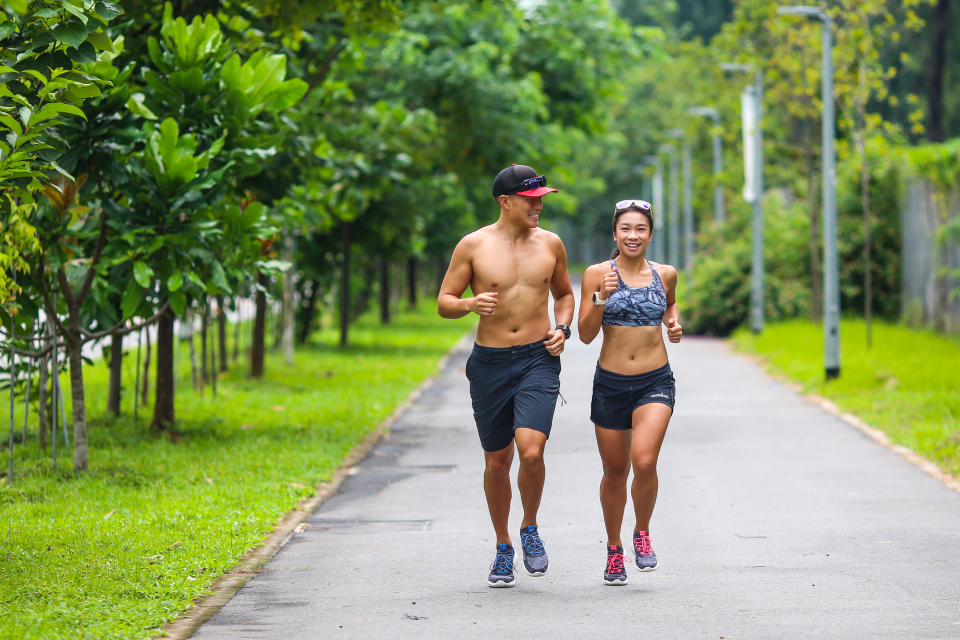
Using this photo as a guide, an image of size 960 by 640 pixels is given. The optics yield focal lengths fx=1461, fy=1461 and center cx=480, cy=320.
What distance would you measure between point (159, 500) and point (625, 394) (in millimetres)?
3914

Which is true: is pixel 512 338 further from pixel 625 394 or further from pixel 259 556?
pixel 259 556

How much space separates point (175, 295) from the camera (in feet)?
36.4

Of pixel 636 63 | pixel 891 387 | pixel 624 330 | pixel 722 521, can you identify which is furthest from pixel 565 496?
pixel 636 63

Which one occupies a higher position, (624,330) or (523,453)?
(624,330)

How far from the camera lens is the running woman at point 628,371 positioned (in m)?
7.14

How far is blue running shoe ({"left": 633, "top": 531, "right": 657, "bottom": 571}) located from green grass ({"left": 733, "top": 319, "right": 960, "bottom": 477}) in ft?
15.9

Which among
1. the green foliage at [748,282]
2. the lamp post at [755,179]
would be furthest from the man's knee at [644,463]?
the green foliage at [748,282]

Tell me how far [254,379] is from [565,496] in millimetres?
9789

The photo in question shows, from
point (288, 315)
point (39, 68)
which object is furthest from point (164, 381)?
point (288, 315)

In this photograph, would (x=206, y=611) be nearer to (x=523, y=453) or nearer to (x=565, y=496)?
(x=523, y=453)

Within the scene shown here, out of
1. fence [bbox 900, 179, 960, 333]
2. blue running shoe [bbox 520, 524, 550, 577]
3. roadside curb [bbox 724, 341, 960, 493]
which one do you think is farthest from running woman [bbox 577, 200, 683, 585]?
fence [bbox 900, 179, 960, 333]

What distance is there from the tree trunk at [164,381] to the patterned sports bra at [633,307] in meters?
7.02

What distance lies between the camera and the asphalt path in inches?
255

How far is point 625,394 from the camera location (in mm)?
7207
